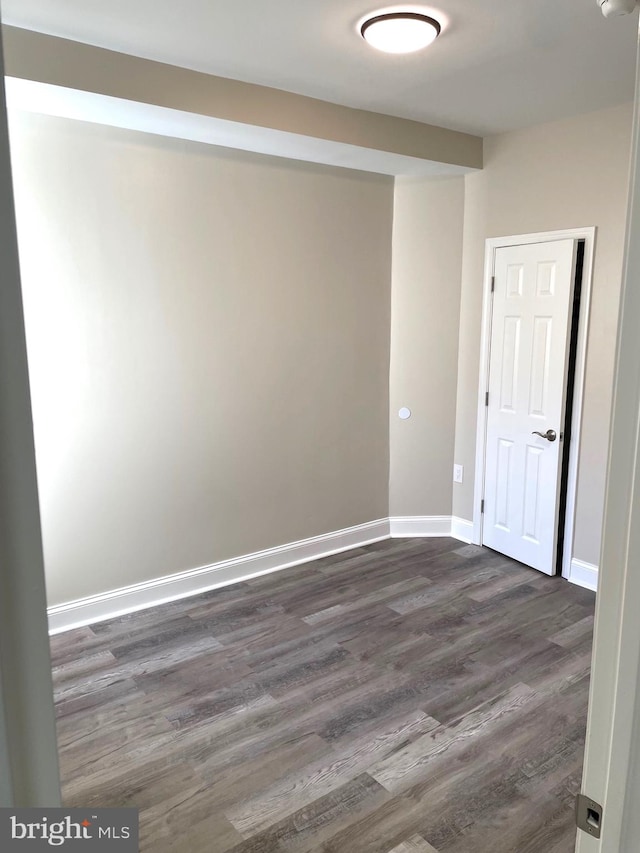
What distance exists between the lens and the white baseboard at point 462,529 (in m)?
4.58

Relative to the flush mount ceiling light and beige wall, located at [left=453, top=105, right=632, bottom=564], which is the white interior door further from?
the flush mount ceiling light

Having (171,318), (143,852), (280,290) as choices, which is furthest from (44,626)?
(280,290)

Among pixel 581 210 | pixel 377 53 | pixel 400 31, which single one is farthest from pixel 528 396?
pixel 400 31

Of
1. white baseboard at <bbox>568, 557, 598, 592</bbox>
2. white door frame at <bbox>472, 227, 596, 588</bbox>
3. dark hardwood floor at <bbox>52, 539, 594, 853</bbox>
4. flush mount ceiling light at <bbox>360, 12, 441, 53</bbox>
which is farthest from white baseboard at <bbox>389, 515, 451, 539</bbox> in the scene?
flush mount ceiling light at <bbox>360, 12, 441, 53</bbox>

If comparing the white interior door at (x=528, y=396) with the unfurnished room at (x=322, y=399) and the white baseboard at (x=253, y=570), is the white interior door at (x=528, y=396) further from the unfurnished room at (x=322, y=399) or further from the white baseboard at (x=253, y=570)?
the white baseboard at (x=253, y=570)

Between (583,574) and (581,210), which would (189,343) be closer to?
(581,210)

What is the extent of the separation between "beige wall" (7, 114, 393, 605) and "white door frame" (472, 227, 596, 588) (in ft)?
2.29

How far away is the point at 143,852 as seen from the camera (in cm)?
202

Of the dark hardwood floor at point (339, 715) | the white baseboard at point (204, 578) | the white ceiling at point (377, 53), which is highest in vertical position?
the white ceiling at point (377, 53)

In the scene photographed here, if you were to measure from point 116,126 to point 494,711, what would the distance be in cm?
333

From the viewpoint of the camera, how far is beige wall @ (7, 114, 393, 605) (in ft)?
10.5

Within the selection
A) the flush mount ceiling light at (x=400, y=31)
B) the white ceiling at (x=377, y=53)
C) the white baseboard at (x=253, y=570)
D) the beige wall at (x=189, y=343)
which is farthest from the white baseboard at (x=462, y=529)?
the flush mount ceiling light at (x=400, y=31)

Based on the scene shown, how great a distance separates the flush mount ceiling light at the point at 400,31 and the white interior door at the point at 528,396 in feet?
5.46

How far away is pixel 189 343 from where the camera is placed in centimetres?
360
